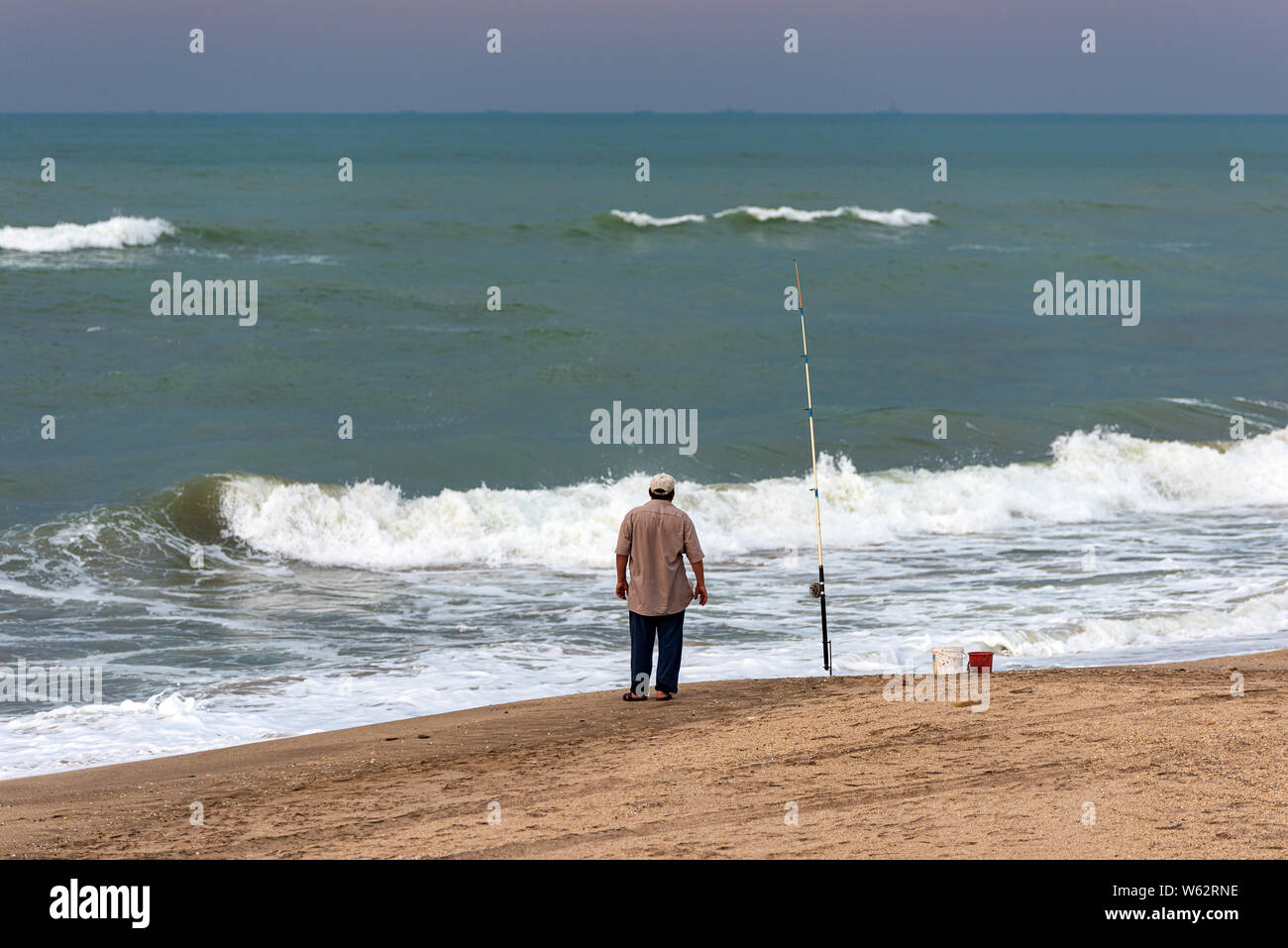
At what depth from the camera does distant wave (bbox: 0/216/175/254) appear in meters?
32.3

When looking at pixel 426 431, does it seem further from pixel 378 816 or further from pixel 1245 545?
pixel 378 816

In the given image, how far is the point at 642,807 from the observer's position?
566 centimetres

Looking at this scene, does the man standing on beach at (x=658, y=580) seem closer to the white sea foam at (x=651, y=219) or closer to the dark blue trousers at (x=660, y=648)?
the dark blue trousers at (x=660, y=648)

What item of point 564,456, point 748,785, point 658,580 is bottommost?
point 748,785

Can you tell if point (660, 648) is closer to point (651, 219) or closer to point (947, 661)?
point (947, 661)

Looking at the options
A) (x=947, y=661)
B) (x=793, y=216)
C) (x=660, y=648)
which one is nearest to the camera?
(x=947, y=661)

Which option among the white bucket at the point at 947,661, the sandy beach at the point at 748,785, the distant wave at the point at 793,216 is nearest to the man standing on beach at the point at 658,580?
the sandy beach at the point at 748,785

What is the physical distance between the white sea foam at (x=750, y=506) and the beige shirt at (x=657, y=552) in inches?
217

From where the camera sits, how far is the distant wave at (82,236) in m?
32.3

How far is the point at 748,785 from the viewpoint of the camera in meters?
5.90

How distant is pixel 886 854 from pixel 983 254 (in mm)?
33780

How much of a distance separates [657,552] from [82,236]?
96.5ft

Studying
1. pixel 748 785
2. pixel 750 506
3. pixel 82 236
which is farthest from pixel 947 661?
pixel 82 236

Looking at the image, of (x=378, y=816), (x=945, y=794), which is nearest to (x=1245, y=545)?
(x=945, y=794)
